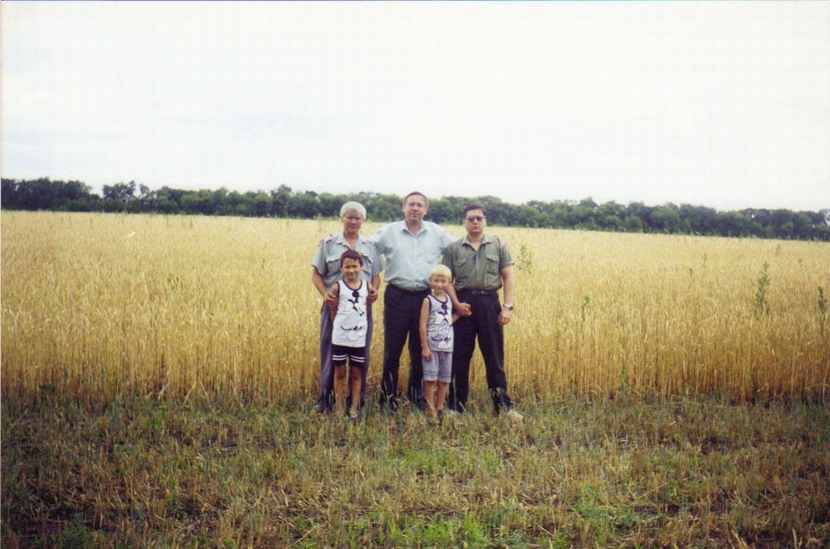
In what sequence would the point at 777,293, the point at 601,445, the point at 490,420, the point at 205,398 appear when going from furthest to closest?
the point at 777,293 < the point at 205,398 < the point at 490,420 < the point at 601,445

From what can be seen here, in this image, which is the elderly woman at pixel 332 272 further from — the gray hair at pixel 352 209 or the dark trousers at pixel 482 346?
the dark trousers at pixel 482 346

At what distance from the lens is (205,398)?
18.8ft

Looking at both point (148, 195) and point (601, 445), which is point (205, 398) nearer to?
point (601, 445)

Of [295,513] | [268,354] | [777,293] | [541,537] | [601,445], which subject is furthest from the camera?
[777,293]

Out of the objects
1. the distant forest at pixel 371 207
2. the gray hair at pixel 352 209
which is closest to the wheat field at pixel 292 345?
the gray hair at pixel 352 209

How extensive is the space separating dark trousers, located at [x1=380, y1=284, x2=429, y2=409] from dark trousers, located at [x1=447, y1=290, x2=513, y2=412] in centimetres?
39

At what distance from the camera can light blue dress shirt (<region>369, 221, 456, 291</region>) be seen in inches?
217

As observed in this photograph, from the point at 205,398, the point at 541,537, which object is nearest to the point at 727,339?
the point at 541,537

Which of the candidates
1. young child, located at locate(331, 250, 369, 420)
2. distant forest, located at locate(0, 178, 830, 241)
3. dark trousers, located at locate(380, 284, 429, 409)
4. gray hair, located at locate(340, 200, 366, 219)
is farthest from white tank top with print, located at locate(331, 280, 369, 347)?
distant forest, located at locate(0, 178, 830, 241)

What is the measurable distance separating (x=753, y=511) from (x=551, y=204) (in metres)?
55.7

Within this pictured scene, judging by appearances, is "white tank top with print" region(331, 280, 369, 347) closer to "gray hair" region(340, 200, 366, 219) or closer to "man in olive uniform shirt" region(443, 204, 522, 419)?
"gray hair" region(340, 200, 366, 219)

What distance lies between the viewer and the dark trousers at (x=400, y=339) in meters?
5.55

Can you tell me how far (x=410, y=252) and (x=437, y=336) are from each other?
92cm

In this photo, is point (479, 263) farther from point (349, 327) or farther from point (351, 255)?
point (349, 327)
